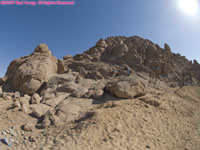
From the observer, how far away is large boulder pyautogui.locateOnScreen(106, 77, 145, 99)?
33.5ft

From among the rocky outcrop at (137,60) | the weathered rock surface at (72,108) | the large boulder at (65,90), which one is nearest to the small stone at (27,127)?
the weathered rock surface at (72,108)

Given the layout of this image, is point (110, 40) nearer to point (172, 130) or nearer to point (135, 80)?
point (135, 80)

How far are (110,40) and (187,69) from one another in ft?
55.0

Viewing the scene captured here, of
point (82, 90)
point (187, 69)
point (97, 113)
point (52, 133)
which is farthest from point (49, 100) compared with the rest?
point (187, 69)

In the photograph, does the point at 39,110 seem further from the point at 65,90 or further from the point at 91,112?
the point at 91,112

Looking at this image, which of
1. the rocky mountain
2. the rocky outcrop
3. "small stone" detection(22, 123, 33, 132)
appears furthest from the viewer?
the rocky outcrop

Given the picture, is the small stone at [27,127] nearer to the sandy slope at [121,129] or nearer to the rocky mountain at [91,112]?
the rocky mountain at [91,112]

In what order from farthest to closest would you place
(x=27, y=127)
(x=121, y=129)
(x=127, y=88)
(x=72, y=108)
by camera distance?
(x=127, y=88) → (x=72, y=108) → (x=27, y=127) → (x=121, y=129)

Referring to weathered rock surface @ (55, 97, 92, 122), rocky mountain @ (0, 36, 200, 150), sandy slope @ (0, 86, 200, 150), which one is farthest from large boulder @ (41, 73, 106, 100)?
sandy slope @ (0, 86, 200, 150)

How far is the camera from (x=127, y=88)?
33.9 feet

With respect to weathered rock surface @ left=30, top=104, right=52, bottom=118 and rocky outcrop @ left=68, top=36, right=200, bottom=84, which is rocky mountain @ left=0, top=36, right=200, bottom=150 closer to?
weathered rock surface @ left=30, top=104, right=52, bottom=118

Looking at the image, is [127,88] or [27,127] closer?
[27,127]

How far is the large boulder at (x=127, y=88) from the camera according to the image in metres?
10.2

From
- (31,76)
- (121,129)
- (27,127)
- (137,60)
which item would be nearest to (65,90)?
(31,76)
